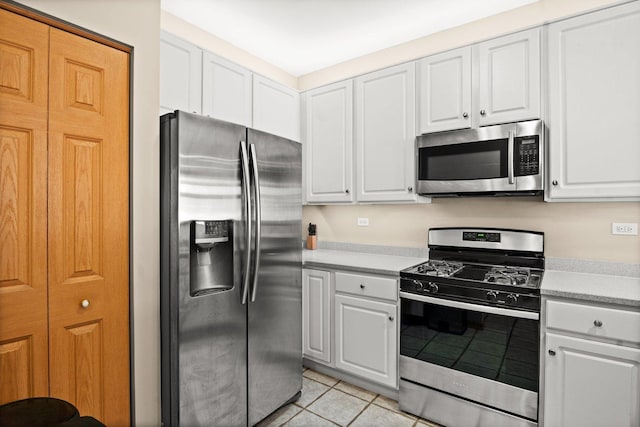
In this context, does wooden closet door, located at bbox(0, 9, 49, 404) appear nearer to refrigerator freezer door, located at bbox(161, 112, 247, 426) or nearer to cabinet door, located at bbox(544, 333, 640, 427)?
refrigerator freezer door, located at bbox(161, 112, 247, 426)

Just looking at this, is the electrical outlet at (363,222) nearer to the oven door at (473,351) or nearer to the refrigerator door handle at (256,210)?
the oven door at (473,351)

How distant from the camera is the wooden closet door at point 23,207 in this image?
1305mm

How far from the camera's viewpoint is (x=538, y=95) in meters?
2.09

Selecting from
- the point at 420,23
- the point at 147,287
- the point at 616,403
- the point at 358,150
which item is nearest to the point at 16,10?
the point at 147,287

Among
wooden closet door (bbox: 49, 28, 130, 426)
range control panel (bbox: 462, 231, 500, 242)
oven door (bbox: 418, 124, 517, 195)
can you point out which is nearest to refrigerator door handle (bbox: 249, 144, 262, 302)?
wooden closet door (bbox: 49, 28, 130, 426)

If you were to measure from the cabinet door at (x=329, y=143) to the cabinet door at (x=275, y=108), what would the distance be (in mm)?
109

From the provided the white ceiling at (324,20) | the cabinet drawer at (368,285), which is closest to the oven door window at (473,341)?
the cabinet drawer at (368,285)

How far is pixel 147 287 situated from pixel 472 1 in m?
2.79

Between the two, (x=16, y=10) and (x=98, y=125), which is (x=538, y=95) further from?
(x=16, y=10)

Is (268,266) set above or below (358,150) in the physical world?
below

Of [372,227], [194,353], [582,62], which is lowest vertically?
[194,353]

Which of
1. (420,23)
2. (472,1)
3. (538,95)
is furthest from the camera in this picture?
(420,23)

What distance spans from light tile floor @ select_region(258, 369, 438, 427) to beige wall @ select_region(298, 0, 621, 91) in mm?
2562

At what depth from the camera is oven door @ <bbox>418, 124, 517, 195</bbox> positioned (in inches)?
85.0
